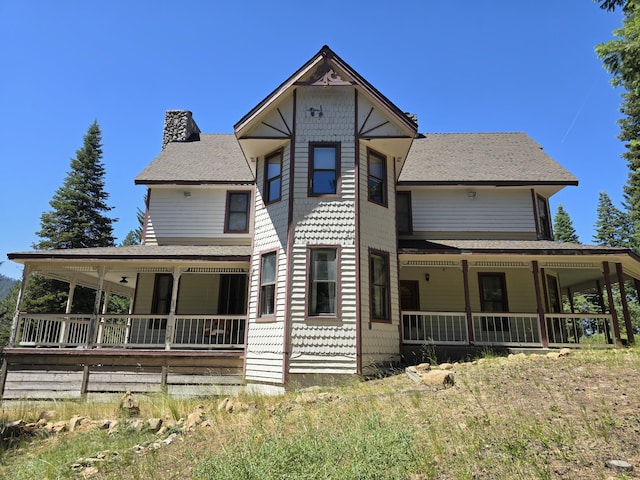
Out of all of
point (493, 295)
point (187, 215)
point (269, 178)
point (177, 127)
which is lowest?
point (493, 295)

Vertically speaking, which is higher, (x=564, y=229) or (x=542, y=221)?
(x=564, y=229)

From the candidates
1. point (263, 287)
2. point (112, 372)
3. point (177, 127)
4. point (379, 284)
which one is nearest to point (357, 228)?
point (379, 284)

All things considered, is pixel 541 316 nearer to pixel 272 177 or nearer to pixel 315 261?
pixel 315 261

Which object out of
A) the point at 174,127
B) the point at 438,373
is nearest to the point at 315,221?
the point at 438,373

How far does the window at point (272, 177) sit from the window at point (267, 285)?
1824 mm

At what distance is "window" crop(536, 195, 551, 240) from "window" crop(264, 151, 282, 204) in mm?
10037

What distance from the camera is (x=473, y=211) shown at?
1605 centimetres

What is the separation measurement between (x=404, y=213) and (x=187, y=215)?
822 centimetres

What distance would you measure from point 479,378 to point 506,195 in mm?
9488

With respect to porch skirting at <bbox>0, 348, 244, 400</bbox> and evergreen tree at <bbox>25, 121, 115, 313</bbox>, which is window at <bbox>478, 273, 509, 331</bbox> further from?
evergreen tree at <bbox>25, 121, 115, 313</bbox>

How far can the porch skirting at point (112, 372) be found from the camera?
12.4 m

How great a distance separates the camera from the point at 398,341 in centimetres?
1238

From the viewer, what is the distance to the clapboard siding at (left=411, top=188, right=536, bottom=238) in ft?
52.0

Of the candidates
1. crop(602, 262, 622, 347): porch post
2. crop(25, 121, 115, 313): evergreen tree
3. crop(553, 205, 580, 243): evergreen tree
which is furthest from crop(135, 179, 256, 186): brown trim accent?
crop(553, 205, 580, 243): evergreen tree
